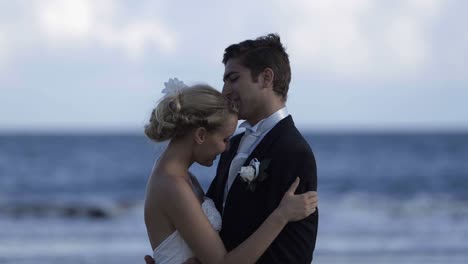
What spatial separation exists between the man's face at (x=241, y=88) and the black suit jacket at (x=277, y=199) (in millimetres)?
152

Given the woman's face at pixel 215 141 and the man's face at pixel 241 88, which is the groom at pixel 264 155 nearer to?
the man's face at pixel 241 88

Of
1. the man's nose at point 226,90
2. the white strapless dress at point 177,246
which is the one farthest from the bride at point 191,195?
the man's nose at point 226,90

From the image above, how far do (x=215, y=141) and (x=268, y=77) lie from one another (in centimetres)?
35

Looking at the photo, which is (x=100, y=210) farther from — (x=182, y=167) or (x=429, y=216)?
(x=182, y=167)

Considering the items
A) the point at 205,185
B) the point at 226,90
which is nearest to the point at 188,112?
the point at 226,90

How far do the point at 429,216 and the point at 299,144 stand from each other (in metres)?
14.7

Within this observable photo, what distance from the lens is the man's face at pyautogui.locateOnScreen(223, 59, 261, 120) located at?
3920 mm

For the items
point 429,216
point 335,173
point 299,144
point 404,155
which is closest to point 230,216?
point 299,144

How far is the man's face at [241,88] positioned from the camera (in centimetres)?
392

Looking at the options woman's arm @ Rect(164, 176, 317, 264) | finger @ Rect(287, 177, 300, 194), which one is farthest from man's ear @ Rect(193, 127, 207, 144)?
finger @ Rect(287, 177, 300, 194)

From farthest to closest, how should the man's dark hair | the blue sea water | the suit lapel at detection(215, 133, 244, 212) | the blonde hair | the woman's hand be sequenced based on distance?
the blue sea water
the suit lapel at detection(215, 133, 244, 212)
the man's dark hair
the blonde hair
the woman's hand

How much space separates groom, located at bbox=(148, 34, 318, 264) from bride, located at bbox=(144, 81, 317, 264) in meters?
0.08

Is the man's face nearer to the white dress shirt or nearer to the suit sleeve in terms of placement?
the white dress shirt

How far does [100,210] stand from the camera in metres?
18.6
